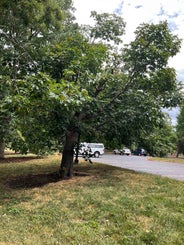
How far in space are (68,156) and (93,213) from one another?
Result: 11.7 ft

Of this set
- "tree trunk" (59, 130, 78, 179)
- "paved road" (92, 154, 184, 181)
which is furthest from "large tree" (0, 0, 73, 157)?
"paved road" (92, 154, 184, 181)

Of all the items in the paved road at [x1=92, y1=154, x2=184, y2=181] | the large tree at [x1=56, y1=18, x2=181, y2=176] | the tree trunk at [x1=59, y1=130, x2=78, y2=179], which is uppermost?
the large tree at [x1=56, y1=18, x2=181, y2=176]

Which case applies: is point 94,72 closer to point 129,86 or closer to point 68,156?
point 129,86

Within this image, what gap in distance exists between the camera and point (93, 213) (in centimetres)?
451

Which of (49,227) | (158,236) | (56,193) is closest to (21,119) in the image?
(56,193)

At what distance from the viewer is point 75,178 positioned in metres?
7.69

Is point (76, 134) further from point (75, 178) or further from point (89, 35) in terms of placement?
point (89, 35)

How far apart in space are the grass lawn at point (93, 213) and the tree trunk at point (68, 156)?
0.70m

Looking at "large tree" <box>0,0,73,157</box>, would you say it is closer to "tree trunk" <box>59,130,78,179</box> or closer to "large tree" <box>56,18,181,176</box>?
"large tree" <box>56,18,181,176</box>

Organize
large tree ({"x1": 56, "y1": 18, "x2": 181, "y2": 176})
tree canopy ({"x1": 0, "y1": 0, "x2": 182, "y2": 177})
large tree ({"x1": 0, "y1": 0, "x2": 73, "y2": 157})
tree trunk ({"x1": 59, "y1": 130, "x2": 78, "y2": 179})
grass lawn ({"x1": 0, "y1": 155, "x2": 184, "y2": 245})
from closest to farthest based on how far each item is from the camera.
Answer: grass lawn ({"x1": 0, "y1": 155, "x2": 184, "y2": 245}) → large tree ({"x1": 0, "y1": 0, "x2": 73, "y2": 157}) → tree canopy ({"x1": 0, "y1": 0, "x2": 182, "y2": 177}) → large tree ({"x1": 56, "y1": 18, "x2": 181, "y2": 176}) → tree trunk ({"x1": 59, "y1": 130, "x2": 78, "y2": 179})

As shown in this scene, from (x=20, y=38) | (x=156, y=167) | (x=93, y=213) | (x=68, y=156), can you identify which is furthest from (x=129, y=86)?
(x=156, y=167)

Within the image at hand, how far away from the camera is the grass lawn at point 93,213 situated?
3586mm

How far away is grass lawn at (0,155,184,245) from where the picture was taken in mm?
3586

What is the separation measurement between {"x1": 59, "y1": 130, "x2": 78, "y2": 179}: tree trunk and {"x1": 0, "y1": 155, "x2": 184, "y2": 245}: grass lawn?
70 cm
